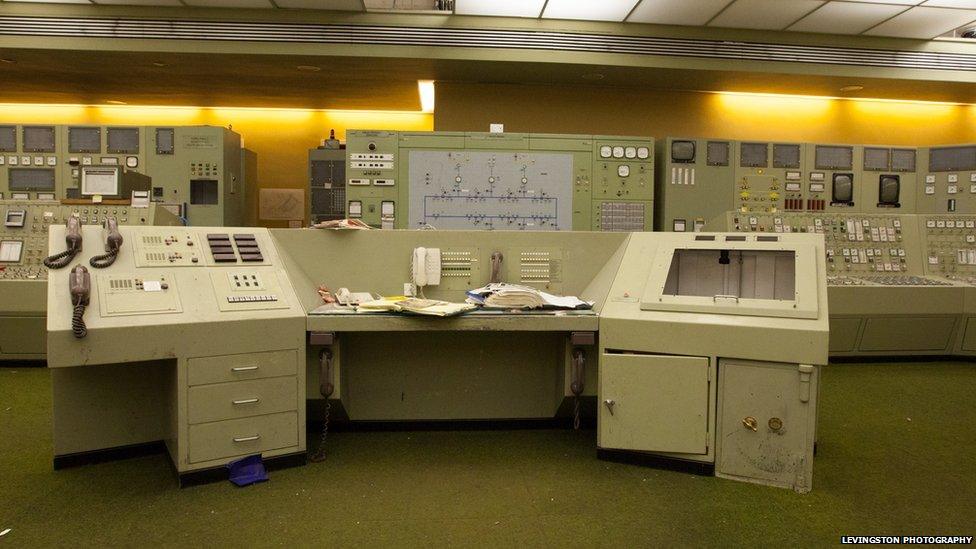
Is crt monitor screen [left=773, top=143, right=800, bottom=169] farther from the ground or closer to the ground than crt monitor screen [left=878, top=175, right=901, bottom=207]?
farther from the ground

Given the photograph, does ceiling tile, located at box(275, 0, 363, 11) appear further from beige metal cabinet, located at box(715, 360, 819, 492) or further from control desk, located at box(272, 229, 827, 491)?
beige metal cabinet, located at box(715, 360, 819, 492)

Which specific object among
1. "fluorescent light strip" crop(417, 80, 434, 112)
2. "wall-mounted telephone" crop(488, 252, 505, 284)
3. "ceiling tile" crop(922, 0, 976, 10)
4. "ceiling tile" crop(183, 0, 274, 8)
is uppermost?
"ceiling tile" crop(922, 0, 976, 10)

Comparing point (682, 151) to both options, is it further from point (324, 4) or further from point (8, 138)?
point (8, 138)

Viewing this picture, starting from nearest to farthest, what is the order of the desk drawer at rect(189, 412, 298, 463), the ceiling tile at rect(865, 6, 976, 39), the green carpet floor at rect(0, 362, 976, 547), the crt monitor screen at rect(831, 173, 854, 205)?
the green carpet floor at rect(0, 362, 976, 547) < the desk drawer at rect(189, 412, 298, 463) < the ceiling tile at rect(865, 6, 976, 39) < the crt monitor screen at rect(831, 173, 854, 205)

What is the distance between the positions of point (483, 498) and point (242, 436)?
3.16 feet

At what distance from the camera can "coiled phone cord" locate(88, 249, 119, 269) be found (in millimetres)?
2191

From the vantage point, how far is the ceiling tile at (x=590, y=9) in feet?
16.1

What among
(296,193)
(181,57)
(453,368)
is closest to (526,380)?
(453,368)

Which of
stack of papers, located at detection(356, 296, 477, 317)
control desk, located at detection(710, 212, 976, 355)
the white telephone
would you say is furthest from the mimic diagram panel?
stack of papers, located at detection(356, 296, 477, 317)

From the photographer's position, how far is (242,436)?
222cm

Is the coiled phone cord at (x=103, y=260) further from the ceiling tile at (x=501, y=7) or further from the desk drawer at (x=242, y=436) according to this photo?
the ceiling tile at (x=501, y=7)

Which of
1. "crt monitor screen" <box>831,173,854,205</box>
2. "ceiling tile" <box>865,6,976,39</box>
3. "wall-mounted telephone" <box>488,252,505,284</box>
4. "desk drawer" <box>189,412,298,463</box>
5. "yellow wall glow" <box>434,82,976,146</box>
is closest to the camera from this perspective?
"desk drawer" <box>189,412,298,463</box>

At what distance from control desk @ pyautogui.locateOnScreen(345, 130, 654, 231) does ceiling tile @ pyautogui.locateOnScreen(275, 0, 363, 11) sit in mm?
1080

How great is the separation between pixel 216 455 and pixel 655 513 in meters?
1.64
